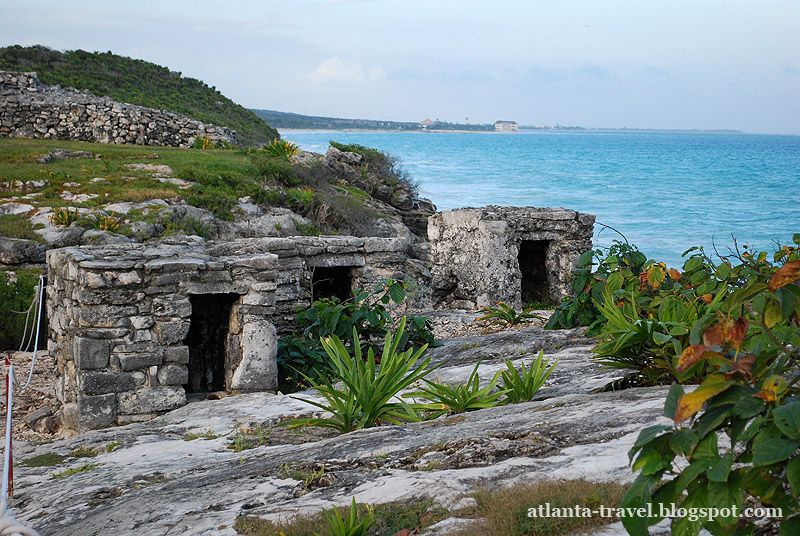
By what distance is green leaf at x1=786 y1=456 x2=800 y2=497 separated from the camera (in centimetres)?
176

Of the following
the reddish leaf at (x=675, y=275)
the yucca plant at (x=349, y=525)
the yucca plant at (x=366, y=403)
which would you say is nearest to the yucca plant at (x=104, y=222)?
the yucca plant at (x=366, y=403)

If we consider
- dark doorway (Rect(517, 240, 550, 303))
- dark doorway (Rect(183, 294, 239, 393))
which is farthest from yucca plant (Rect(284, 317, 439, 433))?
dark doorway (Rect(517, 240, 550, 303))

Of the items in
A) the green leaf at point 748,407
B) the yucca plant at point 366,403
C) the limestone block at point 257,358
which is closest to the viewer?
the green leaf at point 748,407

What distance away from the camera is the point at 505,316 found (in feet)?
29.7

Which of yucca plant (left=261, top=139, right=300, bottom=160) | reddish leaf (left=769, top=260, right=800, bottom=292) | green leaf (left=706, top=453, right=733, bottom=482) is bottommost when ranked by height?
green leaf (left=706, top=453, right=733, bottom=482)

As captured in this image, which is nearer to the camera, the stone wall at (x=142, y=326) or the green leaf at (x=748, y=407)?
the green leaf at (x=748, y=407)

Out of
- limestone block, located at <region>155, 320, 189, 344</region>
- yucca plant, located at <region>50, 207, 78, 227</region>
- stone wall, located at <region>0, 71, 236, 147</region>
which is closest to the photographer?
limestone block, located at <region>155, 320, 189, 344</region>

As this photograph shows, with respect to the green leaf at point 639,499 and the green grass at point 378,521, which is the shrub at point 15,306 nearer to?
the green grass at point 378,521

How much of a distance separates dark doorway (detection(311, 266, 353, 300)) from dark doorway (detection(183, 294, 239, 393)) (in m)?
1.86

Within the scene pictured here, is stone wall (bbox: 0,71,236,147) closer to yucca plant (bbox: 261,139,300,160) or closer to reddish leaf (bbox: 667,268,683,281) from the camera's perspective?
yucca plant (bbox: 261,139,300,160)

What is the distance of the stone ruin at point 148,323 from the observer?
593 centimetres

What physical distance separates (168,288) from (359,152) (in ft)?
56.3

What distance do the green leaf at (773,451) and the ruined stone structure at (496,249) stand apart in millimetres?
8274

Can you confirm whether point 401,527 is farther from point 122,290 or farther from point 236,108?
point 236,108
